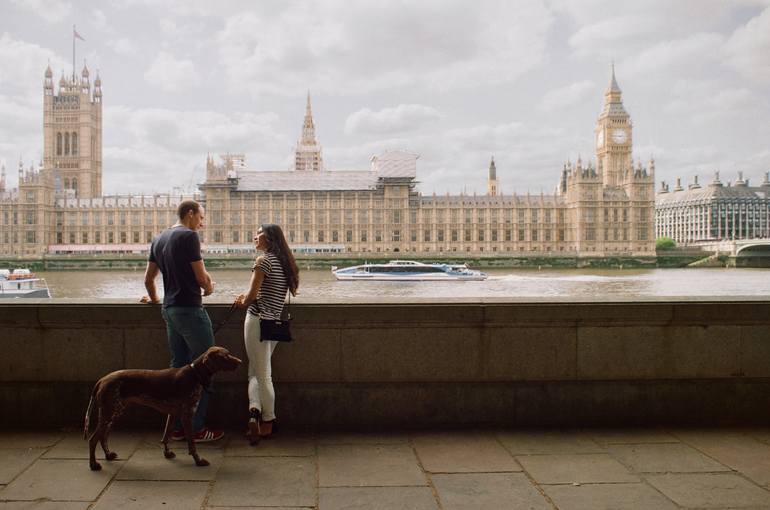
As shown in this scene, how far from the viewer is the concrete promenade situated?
3408 millimetres

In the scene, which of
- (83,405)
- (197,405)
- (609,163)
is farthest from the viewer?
(609,163)

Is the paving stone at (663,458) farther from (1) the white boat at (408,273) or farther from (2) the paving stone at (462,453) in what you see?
(1) the white boat at (408,273)

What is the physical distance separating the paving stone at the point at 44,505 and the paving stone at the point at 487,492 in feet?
6.03

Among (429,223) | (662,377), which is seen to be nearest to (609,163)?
(429,223)

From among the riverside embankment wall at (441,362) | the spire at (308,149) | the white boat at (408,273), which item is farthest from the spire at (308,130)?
the riverside embankment wall at (441,362)

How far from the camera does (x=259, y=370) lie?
445 centimetres

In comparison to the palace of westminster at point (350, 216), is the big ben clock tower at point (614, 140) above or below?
above

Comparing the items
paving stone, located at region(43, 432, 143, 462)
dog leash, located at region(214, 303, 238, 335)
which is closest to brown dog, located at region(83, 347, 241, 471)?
paving stone, located at region(43, 432, 143, 462)

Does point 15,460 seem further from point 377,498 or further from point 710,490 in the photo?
point 710,490

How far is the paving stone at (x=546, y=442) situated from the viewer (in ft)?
13.9

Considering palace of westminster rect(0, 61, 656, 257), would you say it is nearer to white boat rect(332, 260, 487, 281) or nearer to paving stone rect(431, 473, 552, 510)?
white boat rect(332, 260, 487, 281)

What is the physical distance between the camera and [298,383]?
4875mm

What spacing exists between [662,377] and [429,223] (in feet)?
263

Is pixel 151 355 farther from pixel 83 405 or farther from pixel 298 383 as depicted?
pixel 298 383
